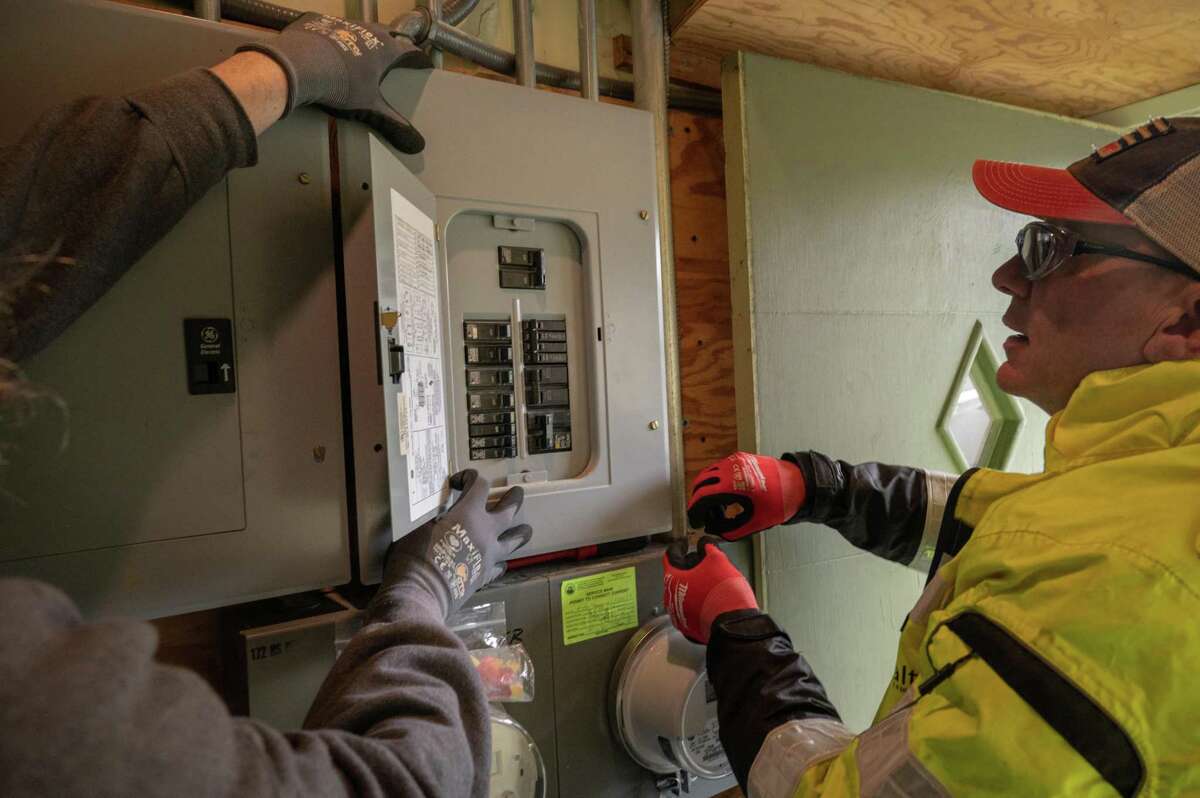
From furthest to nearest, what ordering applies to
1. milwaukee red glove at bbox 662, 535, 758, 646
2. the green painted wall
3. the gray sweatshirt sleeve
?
the green painted wall → milwaukee red glove at bbox 662, 535, 758, 646 → the gray sweatshirt sleeve

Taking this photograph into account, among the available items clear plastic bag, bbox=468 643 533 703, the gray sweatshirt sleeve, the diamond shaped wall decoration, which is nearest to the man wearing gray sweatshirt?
the gray sweatshirt sleeve

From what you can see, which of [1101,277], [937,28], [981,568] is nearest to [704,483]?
[981,568]

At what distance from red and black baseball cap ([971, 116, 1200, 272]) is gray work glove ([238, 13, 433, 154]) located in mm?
850

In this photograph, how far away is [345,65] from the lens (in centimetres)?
75

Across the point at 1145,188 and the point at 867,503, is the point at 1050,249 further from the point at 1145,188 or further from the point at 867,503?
the point at 867,503

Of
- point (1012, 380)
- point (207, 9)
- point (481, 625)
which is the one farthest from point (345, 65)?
point (1012, 380)

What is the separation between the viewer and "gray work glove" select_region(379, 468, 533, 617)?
30.3 inches

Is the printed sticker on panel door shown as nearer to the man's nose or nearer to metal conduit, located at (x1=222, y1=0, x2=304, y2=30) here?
metal conduit, located at (x1=222, y1=0, x2=304, y2=30)

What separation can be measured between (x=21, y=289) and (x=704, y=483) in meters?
0.95

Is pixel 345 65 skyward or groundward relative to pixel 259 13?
groundward

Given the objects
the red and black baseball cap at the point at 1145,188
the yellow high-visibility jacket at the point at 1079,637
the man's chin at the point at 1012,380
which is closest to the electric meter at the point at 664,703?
the yellow high-visibility jacket at the point at 1079,637

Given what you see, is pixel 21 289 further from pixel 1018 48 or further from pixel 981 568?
pixel 1018 48

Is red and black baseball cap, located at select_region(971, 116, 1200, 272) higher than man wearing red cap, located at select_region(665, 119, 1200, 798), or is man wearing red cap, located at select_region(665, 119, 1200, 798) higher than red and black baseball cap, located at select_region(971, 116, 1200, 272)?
red and black baseball cap, located at select_region(971, 116, 1200, 272)

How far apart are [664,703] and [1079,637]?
616 millimetres
